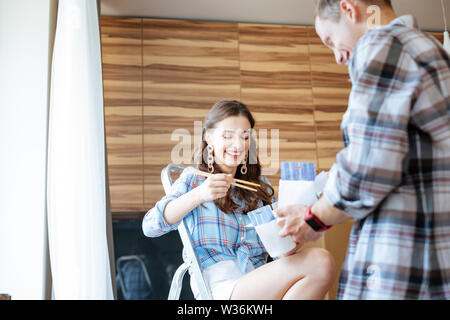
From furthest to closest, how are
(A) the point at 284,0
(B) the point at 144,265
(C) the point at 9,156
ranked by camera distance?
1. (A) the point at 284,0
2. (B) the point at 144,265
3. (C) the point at 9,156

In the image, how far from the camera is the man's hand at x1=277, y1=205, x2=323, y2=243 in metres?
0.83

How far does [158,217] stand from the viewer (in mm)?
1187

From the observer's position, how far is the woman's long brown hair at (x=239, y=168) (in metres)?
1.28

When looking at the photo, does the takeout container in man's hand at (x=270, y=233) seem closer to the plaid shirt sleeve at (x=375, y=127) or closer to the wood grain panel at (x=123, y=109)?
the plaid shirt sleeve at (x=375, y=127)

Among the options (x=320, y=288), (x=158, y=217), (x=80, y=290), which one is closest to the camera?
(x=320, y=288)

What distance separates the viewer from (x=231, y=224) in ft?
4.07

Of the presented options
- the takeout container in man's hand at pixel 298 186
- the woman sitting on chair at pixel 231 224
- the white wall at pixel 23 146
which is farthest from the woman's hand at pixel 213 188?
the white wall at pixel 23 146

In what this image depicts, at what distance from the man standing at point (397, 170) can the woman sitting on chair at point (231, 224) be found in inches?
7.2

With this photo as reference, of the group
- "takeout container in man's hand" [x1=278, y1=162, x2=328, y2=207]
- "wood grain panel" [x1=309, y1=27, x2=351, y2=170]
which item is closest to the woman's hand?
"takeout container in man's hand" [x1=278, y1=162, x2=328, y2=207]

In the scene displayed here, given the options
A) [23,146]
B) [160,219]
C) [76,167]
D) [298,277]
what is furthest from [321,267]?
[23,146]

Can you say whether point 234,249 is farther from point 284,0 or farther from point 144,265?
point 284,0

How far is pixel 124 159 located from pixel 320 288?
204 centimetres

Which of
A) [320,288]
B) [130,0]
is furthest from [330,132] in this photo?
→ [320,288]

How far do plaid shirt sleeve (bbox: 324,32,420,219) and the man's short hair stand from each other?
0.13 meters
